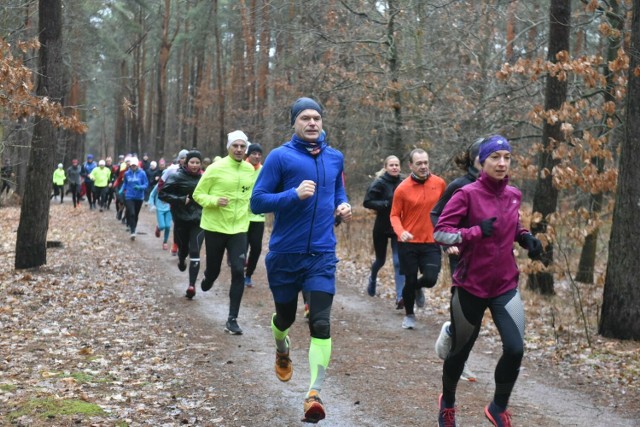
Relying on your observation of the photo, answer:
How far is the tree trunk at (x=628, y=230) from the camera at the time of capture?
28.6 feet

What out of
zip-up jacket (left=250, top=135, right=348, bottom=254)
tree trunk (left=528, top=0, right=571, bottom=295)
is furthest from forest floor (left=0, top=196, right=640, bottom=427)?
tree trunk (left=528, top=0, right=571, bottom=295)

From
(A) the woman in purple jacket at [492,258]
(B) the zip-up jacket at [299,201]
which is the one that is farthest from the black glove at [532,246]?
(B) the zip-up jacket at [299,201]

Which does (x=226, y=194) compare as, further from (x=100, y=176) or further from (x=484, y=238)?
(x=100, y=176)

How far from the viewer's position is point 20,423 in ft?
17.8

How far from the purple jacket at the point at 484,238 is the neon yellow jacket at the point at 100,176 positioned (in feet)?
90.4

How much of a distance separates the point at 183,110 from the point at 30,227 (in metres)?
42.7

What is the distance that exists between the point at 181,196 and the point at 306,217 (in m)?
6.35

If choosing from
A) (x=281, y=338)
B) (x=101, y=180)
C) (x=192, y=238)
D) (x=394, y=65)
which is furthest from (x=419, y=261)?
(x=101, y=180)

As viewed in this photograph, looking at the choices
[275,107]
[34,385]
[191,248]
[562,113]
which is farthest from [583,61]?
[275,107]

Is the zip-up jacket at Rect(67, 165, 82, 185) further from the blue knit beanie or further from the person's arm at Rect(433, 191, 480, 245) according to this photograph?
the person's arm at Rect(433, 191, 480, 245)

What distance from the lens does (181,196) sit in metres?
11.6

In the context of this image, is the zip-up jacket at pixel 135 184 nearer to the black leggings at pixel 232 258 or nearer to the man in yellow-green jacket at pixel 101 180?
the man in yellow-green jacket at pixel 101 180

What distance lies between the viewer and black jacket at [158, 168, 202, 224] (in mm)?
11531

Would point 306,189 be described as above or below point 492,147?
below
